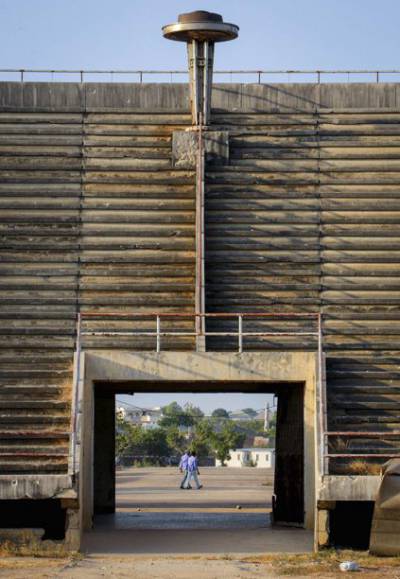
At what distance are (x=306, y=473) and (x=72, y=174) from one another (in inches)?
365

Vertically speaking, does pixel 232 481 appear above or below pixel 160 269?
below

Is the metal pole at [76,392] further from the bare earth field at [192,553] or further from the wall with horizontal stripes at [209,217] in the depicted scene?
the bare earth field at [192,553]

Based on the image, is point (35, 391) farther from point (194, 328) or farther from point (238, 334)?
point (238, 334)

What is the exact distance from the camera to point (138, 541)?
1072 inches

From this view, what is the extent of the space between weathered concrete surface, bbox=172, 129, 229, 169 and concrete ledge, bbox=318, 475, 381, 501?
33.1ft

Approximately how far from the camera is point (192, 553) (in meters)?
25.0

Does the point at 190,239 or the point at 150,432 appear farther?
the point at 150,432

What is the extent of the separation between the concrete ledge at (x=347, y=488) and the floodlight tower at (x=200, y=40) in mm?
10875

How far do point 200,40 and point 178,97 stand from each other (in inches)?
66.9

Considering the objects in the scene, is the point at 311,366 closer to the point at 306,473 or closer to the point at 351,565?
the point at 306,473

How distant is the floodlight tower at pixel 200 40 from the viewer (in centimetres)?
3159

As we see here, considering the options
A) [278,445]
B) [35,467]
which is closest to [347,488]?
[35,467]

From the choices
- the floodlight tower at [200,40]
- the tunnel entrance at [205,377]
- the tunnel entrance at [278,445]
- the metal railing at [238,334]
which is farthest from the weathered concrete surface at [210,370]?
the floodlight tower at [200,40]

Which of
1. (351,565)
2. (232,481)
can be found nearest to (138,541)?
(351,565)
